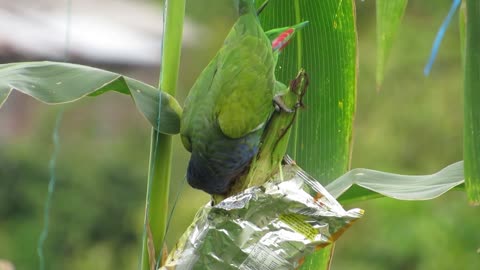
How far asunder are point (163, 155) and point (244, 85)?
0.10 m

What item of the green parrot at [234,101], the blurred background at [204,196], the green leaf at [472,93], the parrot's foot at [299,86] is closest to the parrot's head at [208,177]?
the green parrot at [234,101]

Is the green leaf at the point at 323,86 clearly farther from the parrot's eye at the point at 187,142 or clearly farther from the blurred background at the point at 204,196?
the blurred background at the point at 204,196

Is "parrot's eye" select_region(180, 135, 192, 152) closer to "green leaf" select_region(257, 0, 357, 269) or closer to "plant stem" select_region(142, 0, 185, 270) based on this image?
"plant stem" select_region(142, 0, 185, 270)

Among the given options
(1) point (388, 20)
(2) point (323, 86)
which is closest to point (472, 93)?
(1) point (388, 20)

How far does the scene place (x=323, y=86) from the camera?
0.87 meters

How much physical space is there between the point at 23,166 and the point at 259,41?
212 cm

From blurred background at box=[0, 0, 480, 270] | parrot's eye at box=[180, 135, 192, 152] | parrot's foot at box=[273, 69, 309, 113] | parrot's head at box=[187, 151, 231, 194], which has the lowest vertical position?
blurred background at box=[0, 0, 480, 270]

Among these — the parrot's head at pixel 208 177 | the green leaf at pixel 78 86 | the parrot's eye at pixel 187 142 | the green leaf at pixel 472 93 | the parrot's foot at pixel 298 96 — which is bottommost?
the parrot's head at pixel 208 177

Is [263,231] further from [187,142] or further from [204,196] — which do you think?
[204,196]

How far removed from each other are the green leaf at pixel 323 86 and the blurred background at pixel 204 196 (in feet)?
3.82

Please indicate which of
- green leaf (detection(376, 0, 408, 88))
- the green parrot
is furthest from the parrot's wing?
green leaf (detection(376, 0, 408, 88))

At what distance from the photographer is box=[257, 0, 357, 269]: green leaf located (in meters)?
0.86

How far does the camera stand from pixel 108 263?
2.37 m

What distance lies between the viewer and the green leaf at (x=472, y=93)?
545 mm
